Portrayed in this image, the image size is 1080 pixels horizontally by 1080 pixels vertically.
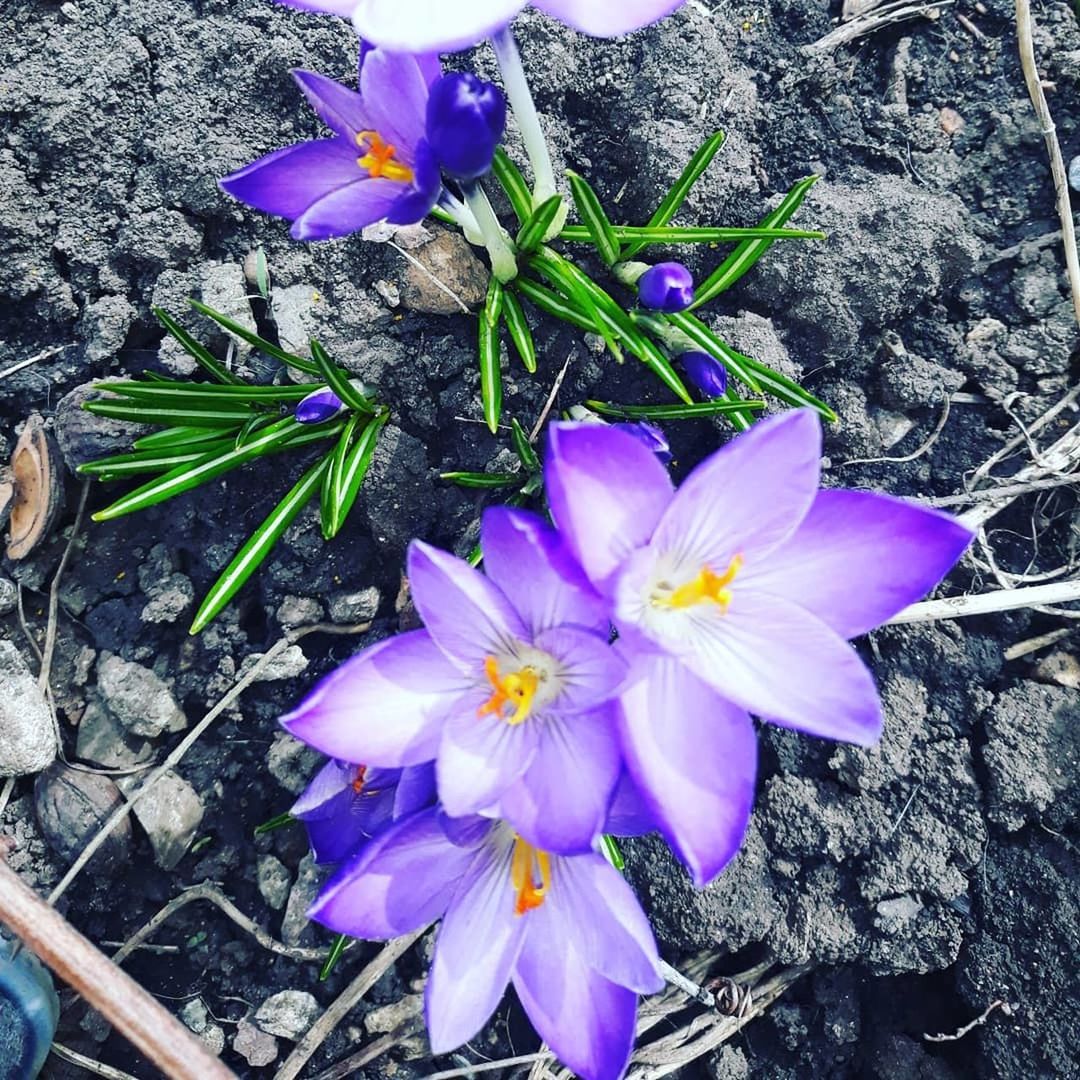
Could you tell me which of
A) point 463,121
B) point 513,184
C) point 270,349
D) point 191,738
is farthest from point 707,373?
point 191,738

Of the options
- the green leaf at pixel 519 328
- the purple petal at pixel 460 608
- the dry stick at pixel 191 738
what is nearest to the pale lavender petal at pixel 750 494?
the purple petal at pixel 460 608

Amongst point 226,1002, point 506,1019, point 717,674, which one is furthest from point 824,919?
point 226,1002

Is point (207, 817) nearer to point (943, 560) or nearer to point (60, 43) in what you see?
point (943, 560)

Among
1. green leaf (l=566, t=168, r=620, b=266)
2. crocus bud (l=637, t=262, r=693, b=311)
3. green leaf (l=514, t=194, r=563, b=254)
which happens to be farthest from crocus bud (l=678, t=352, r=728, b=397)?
green leaf (l=514, t=194, r=563, b=254)

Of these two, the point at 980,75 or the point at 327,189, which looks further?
the point at 980,75

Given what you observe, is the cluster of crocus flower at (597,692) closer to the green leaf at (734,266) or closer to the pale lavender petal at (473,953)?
the pale lavender petal at (473,953)
